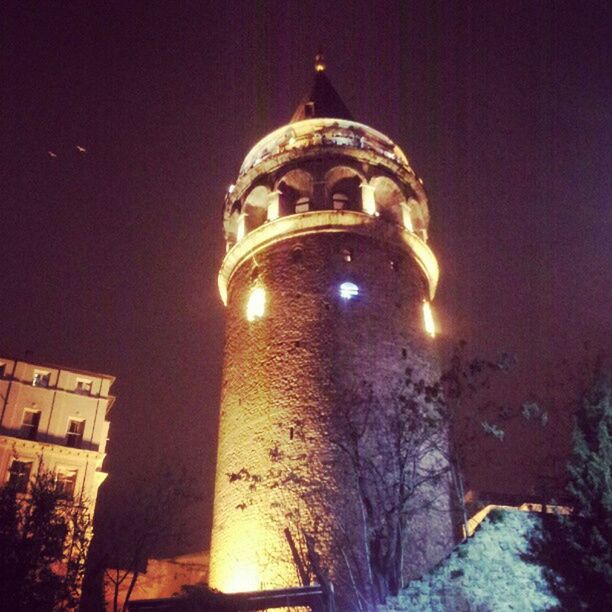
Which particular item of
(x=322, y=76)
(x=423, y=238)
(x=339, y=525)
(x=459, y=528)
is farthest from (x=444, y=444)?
(x=322, y=76)

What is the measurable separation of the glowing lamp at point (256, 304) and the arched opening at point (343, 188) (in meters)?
3.90

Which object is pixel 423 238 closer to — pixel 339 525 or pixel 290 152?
pixel 290 152

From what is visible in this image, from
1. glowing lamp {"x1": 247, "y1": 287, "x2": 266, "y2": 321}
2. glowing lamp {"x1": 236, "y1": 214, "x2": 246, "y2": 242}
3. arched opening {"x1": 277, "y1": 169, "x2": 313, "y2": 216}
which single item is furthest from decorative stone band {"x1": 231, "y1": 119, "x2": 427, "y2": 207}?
glowing lamp {"x1": 247, "y1": 287, "x2": 266, "y2": 321}

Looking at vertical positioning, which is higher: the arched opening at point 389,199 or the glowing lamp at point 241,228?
the arched opening at point 389,199

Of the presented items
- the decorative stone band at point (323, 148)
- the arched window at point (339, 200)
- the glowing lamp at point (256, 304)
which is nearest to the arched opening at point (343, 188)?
the arched window at point (339, 200)

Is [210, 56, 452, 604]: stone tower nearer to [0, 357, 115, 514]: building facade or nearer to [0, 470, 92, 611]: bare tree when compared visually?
[0, 470, 92, 611]: bare tree

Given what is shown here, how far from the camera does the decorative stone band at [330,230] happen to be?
22609mm

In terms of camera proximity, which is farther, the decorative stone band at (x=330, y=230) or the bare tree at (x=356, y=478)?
the decorative stone band at (x=330, y=230)

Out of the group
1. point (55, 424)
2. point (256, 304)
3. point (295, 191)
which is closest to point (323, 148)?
point (295, 191)

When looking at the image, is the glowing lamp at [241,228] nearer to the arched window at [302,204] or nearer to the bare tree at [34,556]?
the arched window at [302,204]

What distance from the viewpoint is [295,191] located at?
82.2ft

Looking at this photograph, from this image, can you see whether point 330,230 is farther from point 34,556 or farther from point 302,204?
point 34,556

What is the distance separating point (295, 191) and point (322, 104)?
208 inches

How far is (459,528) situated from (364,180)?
460 inches
